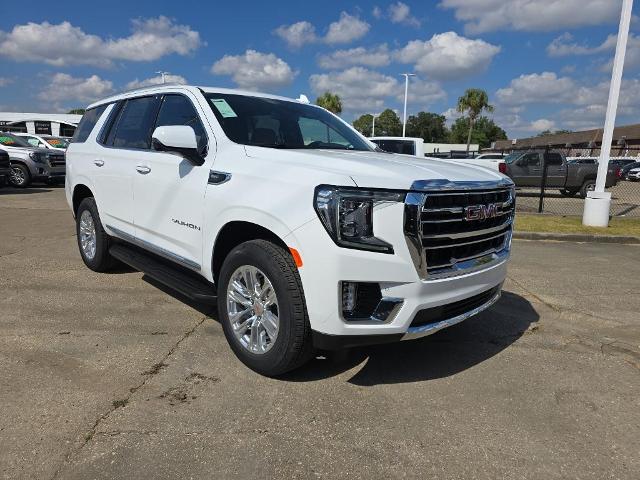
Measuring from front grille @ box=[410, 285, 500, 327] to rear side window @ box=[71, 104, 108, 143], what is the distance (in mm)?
4407

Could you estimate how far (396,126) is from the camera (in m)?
110

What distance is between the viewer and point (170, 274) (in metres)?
4.09

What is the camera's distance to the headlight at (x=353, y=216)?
2.72 meters

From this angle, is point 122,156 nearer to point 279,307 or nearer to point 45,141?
point 279,307

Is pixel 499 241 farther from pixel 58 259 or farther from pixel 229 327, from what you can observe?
pixel 58 259

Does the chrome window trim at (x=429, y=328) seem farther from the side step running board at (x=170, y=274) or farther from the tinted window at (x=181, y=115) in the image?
the tinted window at (x=181, y=115)

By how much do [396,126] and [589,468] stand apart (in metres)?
112

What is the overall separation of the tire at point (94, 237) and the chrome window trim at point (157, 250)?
0.94 ft

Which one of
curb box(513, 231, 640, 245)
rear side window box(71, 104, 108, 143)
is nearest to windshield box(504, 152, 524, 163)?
curb box(513, 231, 640, 245)

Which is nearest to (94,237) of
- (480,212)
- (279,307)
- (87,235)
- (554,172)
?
(87,235)

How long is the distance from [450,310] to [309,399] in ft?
3.42

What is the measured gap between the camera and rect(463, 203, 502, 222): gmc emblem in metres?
3.05

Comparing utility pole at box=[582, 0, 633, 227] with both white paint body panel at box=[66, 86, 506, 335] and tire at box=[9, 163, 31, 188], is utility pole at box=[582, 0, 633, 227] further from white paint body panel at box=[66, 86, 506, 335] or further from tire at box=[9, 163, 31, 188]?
tire at box=[9, 163, 31, 188]

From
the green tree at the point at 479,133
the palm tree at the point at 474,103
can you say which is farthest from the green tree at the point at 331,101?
the green tree at the point at 479,133
